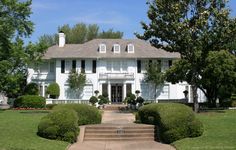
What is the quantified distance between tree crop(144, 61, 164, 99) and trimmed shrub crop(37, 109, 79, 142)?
3904 centimetres

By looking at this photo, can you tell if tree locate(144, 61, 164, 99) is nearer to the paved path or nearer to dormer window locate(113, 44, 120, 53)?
dormer window locate(113, 44, 120, 53)

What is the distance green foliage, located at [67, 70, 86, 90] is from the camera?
56.6 meters

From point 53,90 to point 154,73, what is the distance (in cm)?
1243

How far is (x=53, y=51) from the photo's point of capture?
60.9 m

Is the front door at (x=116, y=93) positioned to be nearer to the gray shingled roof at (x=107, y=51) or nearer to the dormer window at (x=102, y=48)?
the gray shingled roof at (x=107, y=51)

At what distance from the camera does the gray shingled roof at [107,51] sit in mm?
58000

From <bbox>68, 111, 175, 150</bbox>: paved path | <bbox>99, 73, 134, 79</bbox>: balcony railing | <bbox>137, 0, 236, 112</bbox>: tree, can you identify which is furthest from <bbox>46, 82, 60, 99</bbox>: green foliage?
<bbox>68, 111, 175, 150</bbox>: paved path

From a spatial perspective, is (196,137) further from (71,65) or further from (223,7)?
(71,65)

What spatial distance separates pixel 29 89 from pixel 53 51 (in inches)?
435

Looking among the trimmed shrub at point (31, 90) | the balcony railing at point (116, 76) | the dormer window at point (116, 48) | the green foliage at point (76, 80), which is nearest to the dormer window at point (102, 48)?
the dormer window at point (116, 48)

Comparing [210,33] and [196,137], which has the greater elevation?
[210,33]

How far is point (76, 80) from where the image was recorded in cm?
5666

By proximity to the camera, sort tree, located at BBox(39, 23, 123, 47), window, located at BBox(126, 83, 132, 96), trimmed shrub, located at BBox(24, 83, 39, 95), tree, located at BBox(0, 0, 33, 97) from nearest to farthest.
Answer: tree, located at BBox(0, 0, 33, 97) < trimmed shrub, located at BBox(24, 83, 39, 95) < window, located at BBox(126, 83, 132, 96) < tree, located at BBox(39, 23, 123, 47)

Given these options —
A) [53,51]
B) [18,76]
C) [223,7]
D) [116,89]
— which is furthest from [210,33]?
[53,51]
